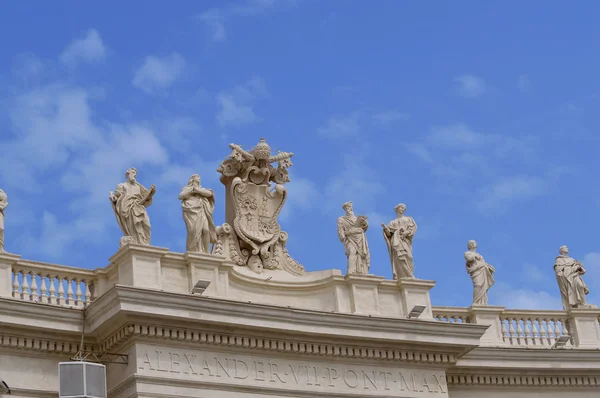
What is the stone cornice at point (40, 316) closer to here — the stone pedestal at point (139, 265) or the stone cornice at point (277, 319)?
the stone cornice at point (277, 319)

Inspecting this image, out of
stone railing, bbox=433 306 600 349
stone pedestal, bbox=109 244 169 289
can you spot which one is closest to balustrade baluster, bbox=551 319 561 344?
stone railing, bbox=433 306 600 349

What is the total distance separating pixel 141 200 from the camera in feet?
89.0

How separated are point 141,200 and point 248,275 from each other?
2.85 meters

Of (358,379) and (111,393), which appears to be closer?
(111,393)

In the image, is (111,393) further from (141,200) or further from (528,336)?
(528,336)

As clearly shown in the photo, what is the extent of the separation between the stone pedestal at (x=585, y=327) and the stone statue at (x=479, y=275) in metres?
2.12

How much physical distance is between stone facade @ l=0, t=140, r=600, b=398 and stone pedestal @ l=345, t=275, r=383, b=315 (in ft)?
0.09

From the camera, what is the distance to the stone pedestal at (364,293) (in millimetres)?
28609

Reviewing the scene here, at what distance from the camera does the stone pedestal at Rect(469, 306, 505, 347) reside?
101 ft

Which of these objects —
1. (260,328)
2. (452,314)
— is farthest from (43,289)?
(452,314)

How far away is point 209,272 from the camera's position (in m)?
27.4

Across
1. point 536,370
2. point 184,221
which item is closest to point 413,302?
point 536,370

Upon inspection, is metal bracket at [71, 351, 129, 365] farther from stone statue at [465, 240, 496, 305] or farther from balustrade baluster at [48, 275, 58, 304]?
stone statue at [465, 240, 496, 305]

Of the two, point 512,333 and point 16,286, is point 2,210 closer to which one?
point 16,286
